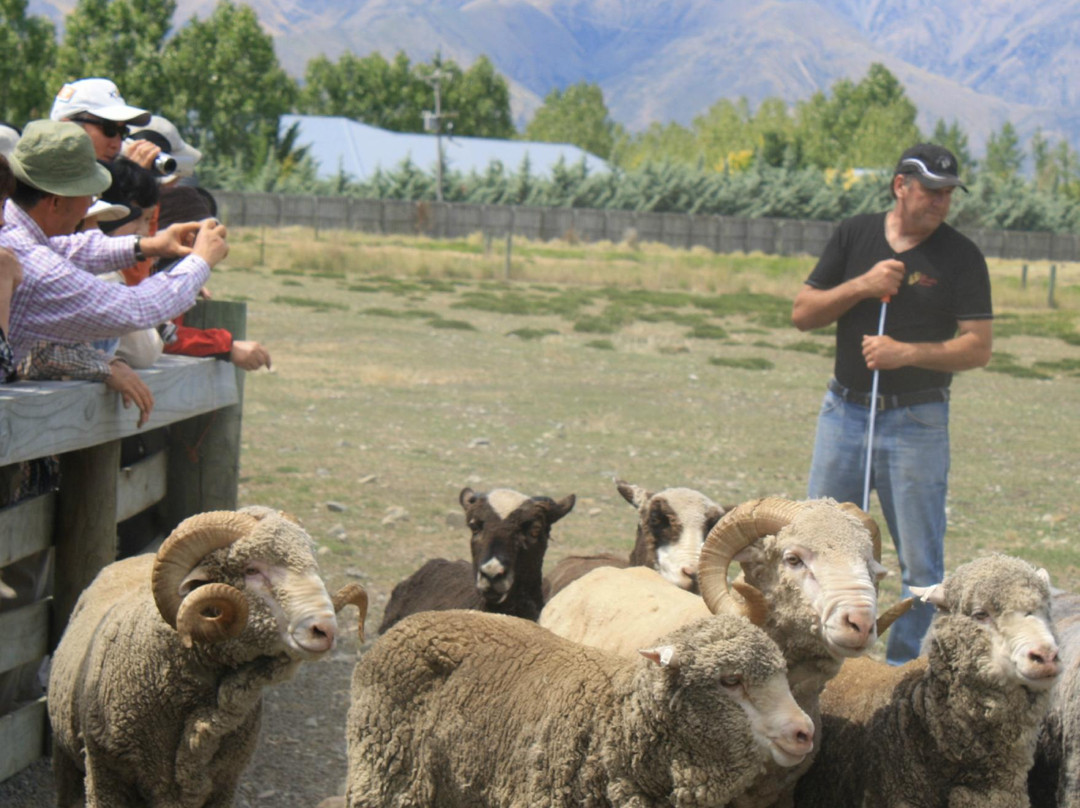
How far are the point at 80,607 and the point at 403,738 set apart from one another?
1.48m

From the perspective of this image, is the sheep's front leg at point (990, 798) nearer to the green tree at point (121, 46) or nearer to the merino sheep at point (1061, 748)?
the merino sheep at point (1061, 748)

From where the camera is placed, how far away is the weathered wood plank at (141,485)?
595cm

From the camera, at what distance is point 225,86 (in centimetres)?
7662

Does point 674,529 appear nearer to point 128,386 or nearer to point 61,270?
point 128,386

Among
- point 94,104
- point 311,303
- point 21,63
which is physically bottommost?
point 311,303

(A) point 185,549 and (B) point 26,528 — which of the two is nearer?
(A) point 185,549

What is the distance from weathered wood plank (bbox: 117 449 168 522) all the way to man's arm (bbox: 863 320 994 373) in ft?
11.6

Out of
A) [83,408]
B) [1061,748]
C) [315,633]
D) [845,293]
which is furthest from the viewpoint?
[845,293]

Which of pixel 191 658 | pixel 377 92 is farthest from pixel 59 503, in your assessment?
pixel 377 92

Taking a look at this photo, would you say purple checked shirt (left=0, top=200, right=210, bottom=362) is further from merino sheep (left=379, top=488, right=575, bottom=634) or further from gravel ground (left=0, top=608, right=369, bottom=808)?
merino sheep (left=379, top=488, right=575, bottom=634)

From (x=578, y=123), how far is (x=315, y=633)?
139719 millimetres

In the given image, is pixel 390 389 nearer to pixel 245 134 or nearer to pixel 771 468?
pixel 771 468

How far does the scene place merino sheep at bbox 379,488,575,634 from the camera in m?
6.20

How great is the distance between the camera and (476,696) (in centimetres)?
429
